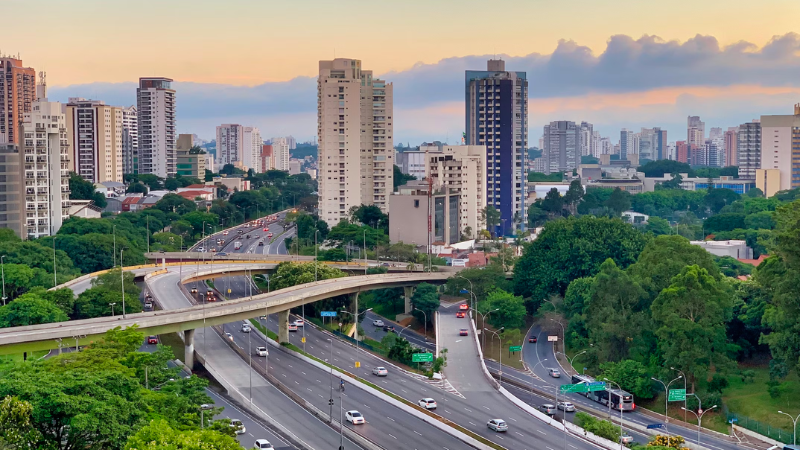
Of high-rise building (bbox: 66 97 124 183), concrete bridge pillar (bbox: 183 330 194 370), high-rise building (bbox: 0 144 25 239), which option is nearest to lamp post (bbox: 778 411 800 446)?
concrete bridge pillar (bbox: 183 330 194 370)

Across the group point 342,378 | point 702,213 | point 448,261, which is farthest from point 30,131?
point 702,213

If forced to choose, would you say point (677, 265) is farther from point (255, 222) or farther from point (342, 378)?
point (255, 222)

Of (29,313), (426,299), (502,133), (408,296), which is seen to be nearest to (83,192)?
(502,133)

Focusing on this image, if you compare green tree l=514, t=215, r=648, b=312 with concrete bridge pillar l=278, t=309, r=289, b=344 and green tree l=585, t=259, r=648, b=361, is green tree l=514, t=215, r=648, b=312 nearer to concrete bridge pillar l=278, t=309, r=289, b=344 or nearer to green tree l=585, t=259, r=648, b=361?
green tree l=585, t=259, r=648, b=361

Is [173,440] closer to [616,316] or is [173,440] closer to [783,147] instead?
[616,316]

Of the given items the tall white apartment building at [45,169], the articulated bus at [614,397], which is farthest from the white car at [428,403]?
the tall white apartment building at [45,169]

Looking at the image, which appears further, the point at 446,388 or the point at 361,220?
the point at 361,220
